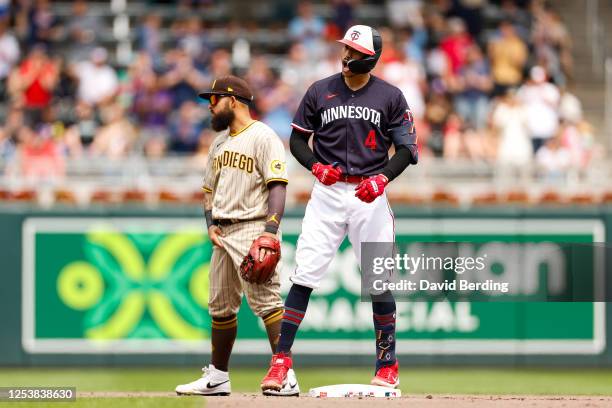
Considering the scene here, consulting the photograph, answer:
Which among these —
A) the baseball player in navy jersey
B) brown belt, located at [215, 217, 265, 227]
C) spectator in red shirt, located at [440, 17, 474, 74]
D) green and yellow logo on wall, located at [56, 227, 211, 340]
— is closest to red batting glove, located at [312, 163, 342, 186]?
the baseball player in navy jersey

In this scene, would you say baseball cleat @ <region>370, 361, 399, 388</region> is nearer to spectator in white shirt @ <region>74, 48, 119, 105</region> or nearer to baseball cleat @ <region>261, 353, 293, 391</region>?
baseball cleat @ <region>261, 353, 293, 391</region>

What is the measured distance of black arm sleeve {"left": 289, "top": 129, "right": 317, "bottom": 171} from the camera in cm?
846

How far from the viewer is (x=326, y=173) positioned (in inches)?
326

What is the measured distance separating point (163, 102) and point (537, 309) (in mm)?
5141

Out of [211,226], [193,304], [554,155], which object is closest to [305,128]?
[211,226]

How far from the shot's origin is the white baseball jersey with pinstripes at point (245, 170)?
865 centimetres

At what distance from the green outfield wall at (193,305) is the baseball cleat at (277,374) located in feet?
15.4

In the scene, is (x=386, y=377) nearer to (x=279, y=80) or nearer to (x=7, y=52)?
(x=279, y=80)

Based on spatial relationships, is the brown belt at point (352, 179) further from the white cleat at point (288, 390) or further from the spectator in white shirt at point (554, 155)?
the spectator in white shirt at point (554, 155)

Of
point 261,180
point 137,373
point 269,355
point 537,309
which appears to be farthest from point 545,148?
point 261,180

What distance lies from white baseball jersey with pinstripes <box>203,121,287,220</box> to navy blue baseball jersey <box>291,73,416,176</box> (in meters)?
0.24

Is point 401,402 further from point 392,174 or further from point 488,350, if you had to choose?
point 488,350

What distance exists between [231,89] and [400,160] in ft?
4.01

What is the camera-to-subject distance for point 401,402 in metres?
8.16
